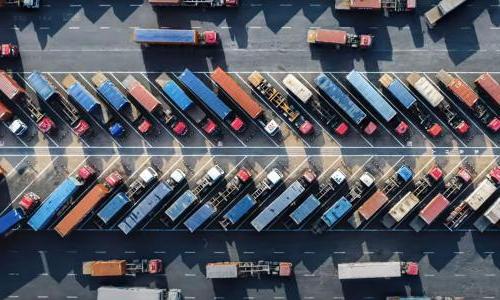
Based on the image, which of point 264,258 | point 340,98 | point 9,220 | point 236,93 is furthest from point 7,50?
point 340,98

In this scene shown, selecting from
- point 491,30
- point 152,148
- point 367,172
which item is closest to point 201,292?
point 152,148

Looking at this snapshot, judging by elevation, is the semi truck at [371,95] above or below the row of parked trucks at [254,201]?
above

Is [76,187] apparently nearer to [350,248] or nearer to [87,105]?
[87,105]

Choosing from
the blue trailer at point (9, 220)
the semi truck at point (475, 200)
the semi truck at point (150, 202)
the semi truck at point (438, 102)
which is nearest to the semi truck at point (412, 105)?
the semi truck at point (438, 102)

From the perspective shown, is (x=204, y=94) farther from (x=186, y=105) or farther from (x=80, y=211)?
(x=80, y=211)

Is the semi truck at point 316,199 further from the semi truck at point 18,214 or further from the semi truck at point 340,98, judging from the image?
the semi truck at point 18,214

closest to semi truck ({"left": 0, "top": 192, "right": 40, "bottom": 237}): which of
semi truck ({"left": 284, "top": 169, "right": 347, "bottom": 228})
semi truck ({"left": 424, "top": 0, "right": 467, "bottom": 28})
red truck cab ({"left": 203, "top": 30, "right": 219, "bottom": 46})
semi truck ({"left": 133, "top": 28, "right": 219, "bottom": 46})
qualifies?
semi truck ({"left": 133, "top": 28, "right": 219, "bottom": 46})
